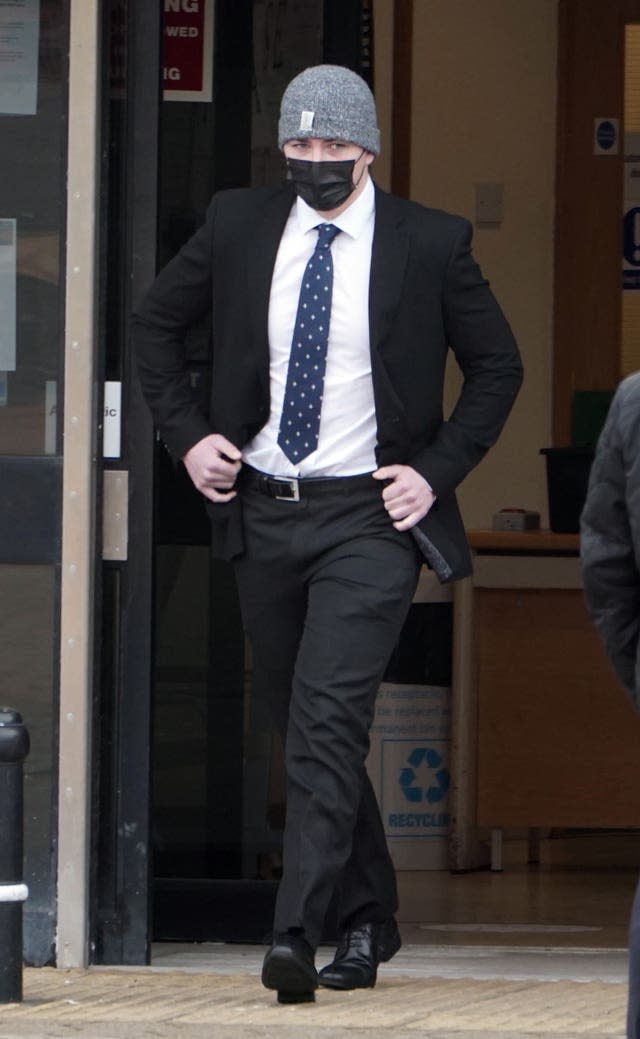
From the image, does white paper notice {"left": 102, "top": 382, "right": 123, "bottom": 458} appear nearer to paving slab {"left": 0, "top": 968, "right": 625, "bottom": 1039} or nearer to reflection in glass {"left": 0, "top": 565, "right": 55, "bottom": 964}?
reflection in glass {"left": 0, "top": 565, "right": 55, "bottom": 964}

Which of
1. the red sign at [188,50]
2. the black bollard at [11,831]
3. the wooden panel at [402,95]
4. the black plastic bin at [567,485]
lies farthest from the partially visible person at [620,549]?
the wooden panel at [402,95]

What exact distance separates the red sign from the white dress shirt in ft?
3.35

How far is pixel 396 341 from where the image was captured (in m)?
4.38

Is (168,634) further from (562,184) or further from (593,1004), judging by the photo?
(562,184)

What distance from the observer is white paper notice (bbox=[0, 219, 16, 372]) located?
4.91m

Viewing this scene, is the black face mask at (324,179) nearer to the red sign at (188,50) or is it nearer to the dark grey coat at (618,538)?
the red sign at (188,50)

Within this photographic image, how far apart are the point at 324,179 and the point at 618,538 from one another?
65.4 inches

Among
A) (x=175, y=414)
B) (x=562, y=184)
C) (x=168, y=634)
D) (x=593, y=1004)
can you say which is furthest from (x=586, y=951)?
(x=562, y=184)

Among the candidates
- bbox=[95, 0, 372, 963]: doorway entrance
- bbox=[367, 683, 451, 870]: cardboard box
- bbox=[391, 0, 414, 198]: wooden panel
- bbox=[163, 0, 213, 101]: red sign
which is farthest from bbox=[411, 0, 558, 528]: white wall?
bbox=[163, 0, 213, 101]: red sign

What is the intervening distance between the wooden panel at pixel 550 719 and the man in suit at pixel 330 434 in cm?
244

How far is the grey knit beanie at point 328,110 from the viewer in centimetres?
432

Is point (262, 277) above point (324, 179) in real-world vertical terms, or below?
below

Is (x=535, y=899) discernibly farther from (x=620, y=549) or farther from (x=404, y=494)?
(x=620, y=549)

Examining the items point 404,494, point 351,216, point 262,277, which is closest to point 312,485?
point 404,494
